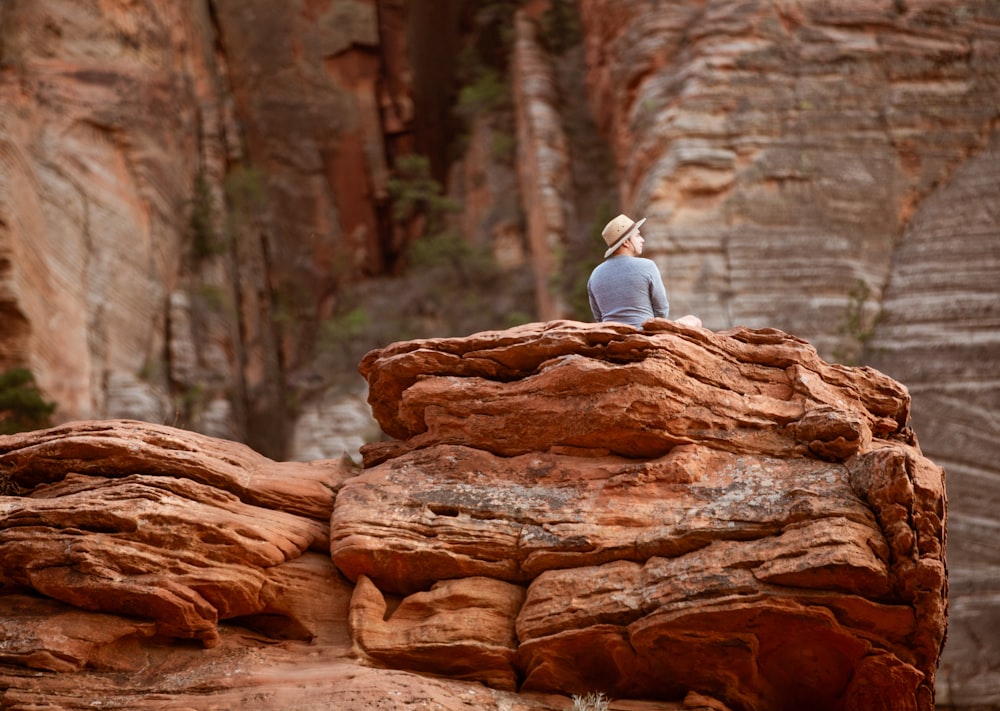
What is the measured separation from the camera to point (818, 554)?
388 inches

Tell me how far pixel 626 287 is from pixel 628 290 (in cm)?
3

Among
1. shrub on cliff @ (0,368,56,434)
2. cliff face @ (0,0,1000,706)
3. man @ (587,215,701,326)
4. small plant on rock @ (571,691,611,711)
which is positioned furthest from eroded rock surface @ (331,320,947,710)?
cliff face @ (0,0,1000,706)

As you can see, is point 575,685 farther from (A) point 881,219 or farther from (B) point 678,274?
(A) point 881,219

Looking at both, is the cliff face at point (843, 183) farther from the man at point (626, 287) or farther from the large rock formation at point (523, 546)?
the large rock formation at point (523, 546)

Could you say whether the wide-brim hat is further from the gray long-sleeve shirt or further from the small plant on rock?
the small plant on rock

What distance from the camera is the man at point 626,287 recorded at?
12.2 m

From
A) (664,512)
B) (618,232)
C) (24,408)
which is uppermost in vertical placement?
(618,232)

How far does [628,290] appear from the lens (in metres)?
12.2

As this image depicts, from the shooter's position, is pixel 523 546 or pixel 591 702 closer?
pixel 591 702

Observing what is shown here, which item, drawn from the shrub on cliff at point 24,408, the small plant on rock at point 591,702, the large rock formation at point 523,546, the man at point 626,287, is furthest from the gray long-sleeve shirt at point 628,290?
the shrub on cliff at point 24,408

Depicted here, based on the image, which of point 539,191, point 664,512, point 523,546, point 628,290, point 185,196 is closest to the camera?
point 664,512

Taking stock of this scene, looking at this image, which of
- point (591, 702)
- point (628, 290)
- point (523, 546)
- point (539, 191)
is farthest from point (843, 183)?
point (591, 702)

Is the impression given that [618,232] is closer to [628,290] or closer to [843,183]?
[628,290]

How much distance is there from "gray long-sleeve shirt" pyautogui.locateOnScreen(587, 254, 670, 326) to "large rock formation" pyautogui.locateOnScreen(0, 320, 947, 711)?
2.22 feet
